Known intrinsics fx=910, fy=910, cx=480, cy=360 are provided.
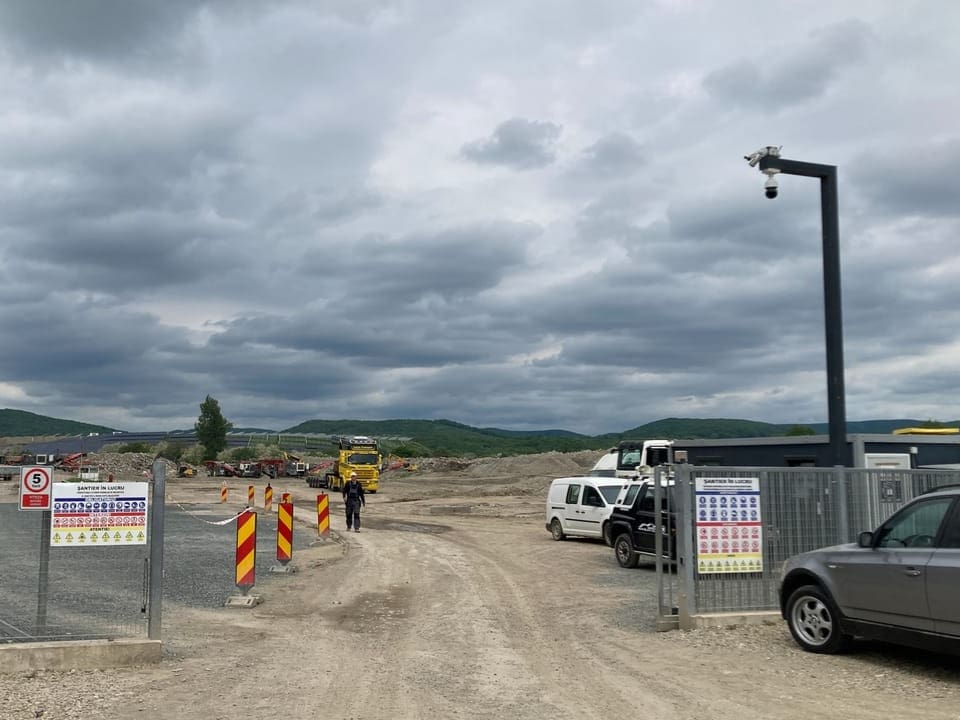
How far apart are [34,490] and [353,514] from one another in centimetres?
1996

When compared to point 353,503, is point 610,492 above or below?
above

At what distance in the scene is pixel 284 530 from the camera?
17812mm

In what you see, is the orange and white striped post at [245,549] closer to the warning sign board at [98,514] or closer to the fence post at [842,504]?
the warning sign board at [98,514]

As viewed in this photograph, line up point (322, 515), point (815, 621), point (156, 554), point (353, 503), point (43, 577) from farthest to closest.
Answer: point (353, 503)
point (322, 515)
point (815, 621)
point (156, 554)
point (43, 577)

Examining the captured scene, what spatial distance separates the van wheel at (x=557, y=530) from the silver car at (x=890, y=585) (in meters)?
15.6

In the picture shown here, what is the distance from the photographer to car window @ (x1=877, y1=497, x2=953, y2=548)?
29.1 ft

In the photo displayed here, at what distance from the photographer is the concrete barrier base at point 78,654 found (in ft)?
28.9

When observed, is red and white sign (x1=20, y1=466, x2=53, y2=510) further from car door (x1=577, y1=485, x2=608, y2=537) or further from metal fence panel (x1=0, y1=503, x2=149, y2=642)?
car door (x1=577, y1=485, x2=608, y2=537)

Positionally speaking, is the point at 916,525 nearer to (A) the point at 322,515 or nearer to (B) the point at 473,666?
(B) the point at 473,666

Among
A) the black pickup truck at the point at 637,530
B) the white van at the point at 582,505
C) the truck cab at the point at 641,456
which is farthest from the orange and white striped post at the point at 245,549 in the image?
the truck cab at the point at 641,456

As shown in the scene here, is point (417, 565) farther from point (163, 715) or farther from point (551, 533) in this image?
point (163, 715)

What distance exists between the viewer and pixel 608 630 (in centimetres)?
1186

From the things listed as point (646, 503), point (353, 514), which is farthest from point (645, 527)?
point (353, 514)

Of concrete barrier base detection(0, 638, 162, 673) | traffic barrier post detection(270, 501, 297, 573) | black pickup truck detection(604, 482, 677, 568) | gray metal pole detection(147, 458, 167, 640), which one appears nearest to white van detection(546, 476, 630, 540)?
black pickup truck detection(604, 482, 677, 568)
